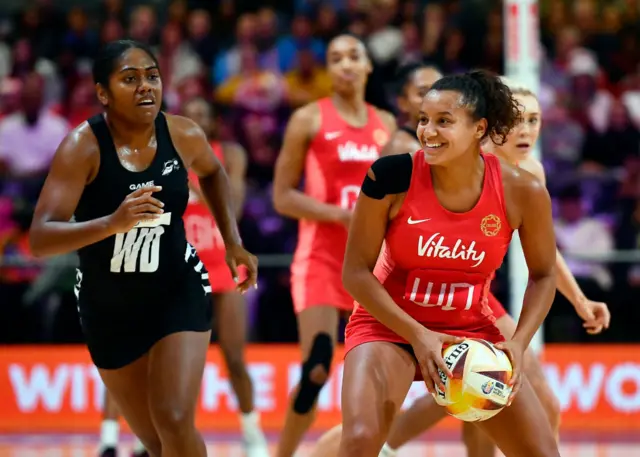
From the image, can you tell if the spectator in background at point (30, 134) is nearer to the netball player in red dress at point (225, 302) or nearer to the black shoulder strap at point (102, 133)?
the netball player in red dress at point (225, 302)

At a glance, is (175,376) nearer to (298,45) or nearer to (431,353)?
(431,353)

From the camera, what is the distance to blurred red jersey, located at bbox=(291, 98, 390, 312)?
6.35 metres

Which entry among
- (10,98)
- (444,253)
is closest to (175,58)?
(10,98)

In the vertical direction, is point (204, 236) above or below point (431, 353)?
below

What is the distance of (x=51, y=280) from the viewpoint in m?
8.93

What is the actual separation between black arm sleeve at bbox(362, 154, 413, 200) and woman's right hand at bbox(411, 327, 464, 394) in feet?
1.69

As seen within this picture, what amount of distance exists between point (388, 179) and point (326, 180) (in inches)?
92.3

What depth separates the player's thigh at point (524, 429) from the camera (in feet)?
13.1

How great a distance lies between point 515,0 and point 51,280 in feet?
14.0

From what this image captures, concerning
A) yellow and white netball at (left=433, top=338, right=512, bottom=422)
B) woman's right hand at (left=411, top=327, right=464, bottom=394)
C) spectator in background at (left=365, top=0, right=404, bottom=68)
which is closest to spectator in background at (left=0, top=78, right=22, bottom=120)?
spectator in background at (left=365, top=0, right=404, bottom=68)

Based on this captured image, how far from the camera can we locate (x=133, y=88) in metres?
4.61

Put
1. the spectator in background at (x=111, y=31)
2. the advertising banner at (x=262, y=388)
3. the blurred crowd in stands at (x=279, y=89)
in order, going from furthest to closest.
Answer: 1. the spectator in background at (x=111, y=31)
2. the blurred crowd in stands at (x=279, y=89)
3. the advertising banner at (x=262, y=388)

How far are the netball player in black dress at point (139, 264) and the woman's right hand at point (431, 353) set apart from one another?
1.07m

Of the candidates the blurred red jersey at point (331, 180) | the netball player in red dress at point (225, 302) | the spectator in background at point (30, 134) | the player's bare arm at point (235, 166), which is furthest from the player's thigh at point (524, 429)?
the spectator in background at point (30, 134)
